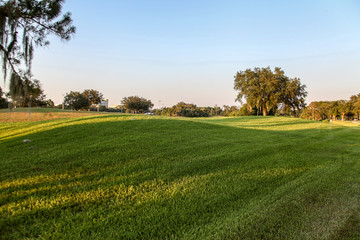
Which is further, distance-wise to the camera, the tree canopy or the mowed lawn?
the tree canopy

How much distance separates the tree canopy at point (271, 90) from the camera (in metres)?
28.6

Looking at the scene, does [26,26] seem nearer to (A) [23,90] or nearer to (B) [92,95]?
(A) [23,90]

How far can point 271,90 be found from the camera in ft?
92.4

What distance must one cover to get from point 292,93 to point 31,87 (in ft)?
107

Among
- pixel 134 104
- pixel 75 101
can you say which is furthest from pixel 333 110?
pixel 75 101

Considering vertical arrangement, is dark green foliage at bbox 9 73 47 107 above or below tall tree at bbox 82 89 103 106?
below

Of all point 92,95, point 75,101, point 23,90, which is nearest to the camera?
point 23,90

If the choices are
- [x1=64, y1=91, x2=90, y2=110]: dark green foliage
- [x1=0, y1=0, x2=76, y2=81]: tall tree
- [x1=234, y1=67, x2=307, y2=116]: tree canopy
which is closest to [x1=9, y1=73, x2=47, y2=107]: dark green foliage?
[x1=0, y1=0, x2=76, y2=81]: tall tree

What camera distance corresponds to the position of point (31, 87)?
15.7ft

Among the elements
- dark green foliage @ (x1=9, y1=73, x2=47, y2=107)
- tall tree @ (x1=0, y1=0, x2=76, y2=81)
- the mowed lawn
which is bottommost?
the mowed lawn

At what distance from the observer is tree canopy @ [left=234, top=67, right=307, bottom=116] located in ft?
93.9

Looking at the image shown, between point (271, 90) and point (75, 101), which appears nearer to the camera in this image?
point (271, 90)

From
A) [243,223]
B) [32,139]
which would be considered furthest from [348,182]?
[32,139]

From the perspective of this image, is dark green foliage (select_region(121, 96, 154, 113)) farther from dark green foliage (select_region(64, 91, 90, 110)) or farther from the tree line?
the tree line
